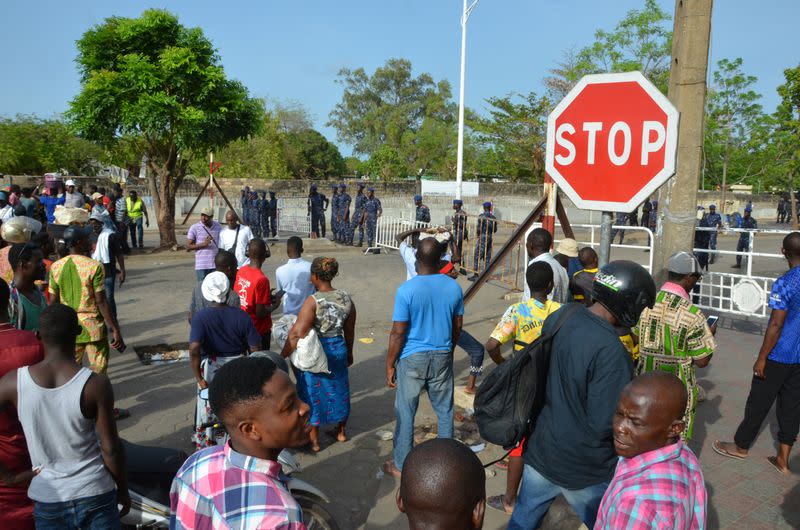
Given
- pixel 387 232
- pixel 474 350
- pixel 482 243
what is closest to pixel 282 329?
pixel 474 350

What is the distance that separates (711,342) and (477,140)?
32125 mm

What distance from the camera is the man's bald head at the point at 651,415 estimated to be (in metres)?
1.97

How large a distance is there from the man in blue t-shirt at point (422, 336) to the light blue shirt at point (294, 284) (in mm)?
1513

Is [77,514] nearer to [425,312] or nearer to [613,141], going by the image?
[425,312]

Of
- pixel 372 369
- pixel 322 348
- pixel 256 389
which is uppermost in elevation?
pixel 256 389

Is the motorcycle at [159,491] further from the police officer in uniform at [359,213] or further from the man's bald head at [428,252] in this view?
the police officer in uniform at [359,213]

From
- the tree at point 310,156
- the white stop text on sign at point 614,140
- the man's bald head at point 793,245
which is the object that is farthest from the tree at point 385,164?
the white stop text on sign at point 614,140

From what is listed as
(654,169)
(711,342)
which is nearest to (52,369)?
(654,169)

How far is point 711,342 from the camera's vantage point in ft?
13.0

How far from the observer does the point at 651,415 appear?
198 cm

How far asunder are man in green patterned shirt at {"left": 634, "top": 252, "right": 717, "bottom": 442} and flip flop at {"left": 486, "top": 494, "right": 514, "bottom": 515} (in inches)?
50.2

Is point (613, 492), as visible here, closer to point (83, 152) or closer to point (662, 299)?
point (662, 299)

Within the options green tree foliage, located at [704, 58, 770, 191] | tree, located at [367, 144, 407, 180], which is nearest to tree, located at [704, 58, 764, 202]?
green tree foliage, located at [704, 58, 770, 191]

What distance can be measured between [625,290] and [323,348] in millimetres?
2722
